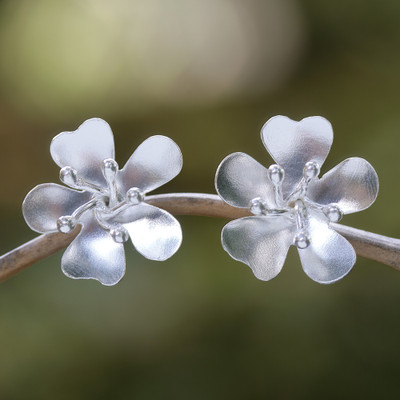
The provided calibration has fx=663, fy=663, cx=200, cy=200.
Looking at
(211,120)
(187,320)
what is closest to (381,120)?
(211,120)

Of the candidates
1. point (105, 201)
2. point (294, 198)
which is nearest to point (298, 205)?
point (294, 198)

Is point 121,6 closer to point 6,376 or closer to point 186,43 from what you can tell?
point 186,43

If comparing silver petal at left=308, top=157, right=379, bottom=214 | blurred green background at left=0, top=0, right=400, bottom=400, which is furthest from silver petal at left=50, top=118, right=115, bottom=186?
blurred green background at left=0, top=0, right=400, bottom=400

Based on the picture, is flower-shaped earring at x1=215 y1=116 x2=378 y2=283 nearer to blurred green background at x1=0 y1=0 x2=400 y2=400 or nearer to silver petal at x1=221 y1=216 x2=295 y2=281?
silver petal at x1=221 y1=216 x2=295 y2=281

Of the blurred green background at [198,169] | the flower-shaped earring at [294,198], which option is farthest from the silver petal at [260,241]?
the blurred green background at [198,169]

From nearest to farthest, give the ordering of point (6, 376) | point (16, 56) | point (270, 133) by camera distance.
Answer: point (270, 133), point (6, 376), point (16, 56)

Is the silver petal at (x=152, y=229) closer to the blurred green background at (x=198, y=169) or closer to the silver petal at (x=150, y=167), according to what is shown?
the silver petal at (x=150, y=167)

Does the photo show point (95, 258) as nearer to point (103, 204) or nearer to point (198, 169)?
point (103, 204)

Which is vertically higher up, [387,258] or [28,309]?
[387,258]
